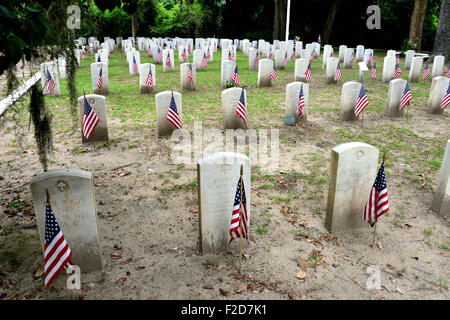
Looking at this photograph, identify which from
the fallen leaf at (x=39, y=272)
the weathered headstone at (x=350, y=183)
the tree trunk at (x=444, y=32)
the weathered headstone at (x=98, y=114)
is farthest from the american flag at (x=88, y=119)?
the tree trunk at (x=444, y=32)

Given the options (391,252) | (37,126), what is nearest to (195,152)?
(37,126)

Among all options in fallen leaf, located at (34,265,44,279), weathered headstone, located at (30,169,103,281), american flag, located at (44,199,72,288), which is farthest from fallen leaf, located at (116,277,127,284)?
fallen leaf, located at (34,265,44,279)

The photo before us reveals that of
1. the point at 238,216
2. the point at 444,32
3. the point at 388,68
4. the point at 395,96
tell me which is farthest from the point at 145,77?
the point at 444,32

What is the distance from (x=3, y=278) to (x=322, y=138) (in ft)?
23.2

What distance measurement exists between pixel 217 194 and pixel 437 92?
9103 mm

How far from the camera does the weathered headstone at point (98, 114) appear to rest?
7.99 m

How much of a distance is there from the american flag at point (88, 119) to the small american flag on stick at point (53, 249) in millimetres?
4410

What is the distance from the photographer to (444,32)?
17.9 m

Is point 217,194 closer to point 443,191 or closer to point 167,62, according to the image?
point 443,191

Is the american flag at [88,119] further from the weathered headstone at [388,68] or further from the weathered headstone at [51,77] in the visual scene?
the weathered headstone at [388,68]

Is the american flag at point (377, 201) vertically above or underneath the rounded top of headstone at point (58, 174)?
underneath

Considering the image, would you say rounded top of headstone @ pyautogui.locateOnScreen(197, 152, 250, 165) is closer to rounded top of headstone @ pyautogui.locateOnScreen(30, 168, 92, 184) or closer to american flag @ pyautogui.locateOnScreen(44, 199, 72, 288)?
rounded top of headstone @ pyautogui.locateOnScreen(30, 168, 92, 184)
